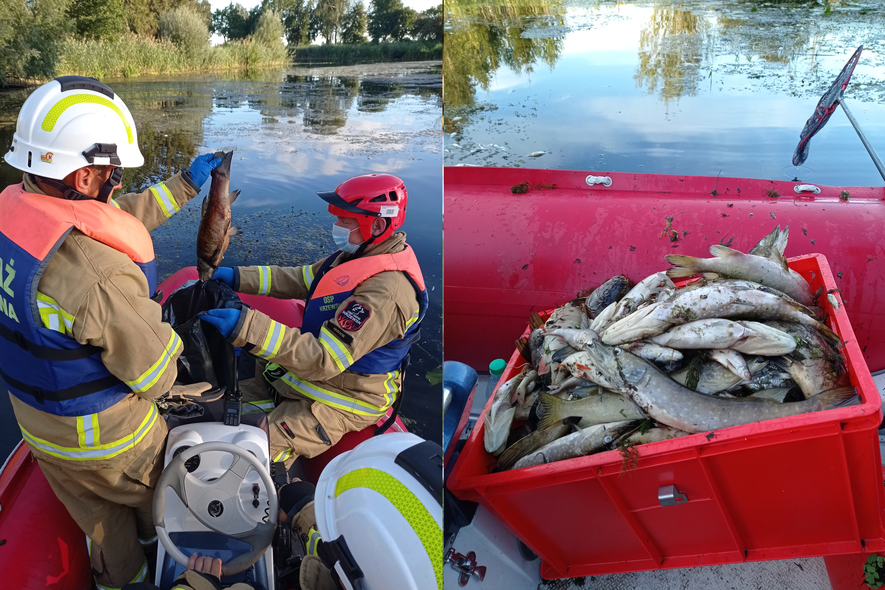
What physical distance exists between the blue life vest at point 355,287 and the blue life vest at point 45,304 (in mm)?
761

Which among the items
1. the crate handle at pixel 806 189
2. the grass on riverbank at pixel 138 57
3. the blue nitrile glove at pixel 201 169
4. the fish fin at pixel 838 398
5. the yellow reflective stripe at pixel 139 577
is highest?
the grass on riverbank at pixel 138 57

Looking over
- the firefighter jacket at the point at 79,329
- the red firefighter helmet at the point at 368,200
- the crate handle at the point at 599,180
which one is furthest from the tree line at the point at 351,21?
the firefighter jacket at the point at 79,329

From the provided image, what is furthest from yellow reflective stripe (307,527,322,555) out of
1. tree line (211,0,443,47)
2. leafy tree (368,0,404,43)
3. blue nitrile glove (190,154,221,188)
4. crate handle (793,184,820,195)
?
crate handle (793,184,820,195)

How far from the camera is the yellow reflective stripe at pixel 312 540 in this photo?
2.01 meters

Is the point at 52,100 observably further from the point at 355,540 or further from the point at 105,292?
the point at 355,540

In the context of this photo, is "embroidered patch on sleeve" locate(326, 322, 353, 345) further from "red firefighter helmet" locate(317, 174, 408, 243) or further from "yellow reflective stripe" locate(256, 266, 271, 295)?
"yellow reflective stripe" locate(256, 266, 271, 295)

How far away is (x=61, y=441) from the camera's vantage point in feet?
5.82

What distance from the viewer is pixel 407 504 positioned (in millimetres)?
1637

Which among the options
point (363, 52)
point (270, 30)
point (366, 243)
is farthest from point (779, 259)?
point (270, 30)

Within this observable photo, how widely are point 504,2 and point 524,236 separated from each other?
10.1 metres

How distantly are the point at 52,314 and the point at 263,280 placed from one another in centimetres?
123

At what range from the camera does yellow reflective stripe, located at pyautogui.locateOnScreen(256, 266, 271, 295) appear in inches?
109

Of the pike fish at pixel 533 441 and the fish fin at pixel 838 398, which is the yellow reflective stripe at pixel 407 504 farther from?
the fish fin at pixel 838 398

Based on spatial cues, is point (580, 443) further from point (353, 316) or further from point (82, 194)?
point (82, 194)
